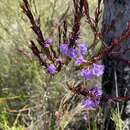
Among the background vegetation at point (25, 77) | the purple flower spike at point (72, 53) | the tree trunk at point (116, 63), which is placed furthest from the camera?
the background vegetation at point (25, 77)

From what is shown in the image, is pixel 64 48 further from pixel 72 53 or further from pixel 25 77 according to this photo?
pixel 25 77

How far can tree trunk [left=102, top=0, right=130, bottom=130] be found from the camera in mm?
2236

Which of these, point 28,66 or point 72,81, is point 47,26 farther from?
point 72,81

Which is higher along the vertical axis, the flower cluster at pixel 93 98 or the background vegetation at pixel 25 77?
the background vegetation at pixel 25 77

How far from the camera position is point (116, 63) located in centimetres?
239

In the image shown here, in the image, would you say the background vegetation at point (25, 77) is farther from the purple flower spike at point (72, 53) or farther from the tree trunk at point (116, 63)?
the purple flower spike at point (72, 53)

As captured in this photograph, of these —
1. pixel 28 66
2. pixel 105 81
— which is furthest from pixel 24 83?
pixel 105 81

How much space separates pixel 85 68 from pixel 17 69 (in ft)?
3.52

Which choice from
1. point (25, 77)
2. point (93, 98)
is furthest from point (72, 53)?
point (25, 77)

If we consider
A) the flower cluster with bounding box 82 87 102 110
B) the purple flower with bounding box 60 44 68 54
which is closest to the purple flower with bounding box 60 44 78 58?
the purple flower with bounding box 60 44 68 54

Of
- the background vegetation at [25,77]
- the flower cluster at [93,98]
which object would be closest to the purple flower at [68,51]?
the flower cluster at [93,98]

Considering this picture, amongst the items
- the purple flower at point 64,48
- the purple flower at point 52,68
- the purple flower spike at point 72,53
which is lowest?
the purple flower at point 52,68

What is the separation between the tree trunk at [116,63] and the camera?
88.0 inches

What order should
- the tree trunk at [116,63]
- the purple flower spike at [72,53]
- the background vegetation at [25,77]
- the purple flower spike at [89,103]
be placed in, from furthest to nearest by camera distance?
the background vegetation at [25,77], the tree trunk at [116,63], the purple flower spike at [89,103], the purple flower spike at [72,53]
